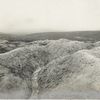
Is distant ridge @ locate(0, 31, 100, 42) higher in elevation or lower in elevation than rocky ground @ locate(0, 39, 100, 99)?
higher

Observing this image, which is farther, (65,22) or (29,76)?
(65,22)

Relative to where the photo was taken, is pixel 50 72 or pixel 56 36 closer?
pixel 50 72

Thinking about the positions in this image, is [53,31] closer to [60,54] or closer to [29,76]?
[60,54]

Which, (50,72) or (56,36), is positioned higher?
(56,36)

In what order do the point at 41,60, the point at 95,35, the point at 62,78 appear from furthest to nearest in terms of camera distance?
1. the point at 95,35
2. the point at 41,60
3. the point at 62,78

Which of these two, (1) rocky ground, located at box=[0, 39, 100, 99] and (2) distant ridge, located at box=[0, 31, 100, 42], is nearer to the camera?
(1) rocky ground, located at box=[0, 39, 100, 99]

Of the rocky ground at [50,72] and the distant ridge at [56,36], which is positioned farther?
the distant ridge at [56,36]

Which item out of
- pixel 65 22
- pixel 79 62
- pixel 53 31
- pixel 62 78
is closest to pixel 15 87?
pixel 62 78

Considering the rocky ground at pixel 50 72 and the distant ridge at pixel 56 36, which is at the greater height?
the distant ridge at pixel 56 36
